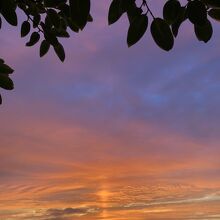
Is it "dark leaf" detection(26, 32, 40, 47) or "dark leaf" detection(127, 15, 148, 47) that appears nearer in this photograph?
"dark leaf" detection(127, 15, 148, 47)

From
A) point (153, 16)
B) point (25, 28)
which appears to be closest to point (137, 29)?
point (153, 16)

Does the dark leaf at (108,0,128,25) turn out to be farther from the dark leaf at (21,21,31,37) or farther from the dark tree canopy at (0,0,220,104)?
the dark leaf at (21,21,31,37)

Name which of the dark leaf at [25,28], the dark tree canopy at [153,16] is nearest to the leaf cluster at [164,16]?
the dark tree canopy at [153,16]

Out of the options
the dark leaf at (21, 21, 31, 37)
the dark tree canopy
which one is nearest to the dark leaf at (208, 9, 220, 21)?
the dark tree canopy

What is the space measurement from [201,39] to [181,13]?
35 cm

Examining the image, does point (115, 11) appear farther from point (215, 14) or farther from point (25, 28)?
point (25, 28)

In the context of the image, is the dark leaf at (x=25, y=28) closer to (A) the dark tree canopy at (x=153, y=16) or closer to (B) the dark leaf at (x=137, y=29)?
(A) the dark tree canopy at (x=153, y=16)

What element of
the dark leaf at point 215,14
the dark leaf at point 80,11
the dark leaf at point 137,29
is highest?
the dark leaf at point 215,14

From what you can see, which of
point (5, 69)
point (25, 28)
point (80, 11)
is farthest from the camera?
point (25, 28)

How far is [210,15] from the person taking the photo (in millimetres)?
3398

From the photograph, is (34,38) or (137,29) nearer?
(137,29)

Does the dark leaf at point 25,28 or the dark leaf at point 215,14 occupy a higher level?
the dark leaf at point 25,28

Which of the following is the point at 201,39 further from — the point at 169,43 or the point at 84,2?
the point at 84,2

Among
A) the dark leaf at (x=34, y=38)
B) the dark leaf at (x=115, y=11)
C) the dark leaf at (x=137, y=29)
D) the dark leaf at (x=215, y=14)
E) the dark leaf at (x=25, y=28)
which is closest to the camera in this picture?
the dark leaf at (x=137, y=29)
